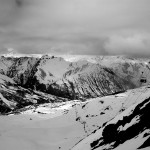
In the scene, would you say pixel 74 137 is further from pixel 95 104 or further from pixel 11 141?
pixel 95 104

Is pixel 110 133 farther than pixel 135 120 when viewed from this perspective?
Yes

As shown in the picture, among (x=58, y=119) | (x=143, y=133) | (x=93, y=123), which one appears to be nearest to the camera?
(x=143, y=133)

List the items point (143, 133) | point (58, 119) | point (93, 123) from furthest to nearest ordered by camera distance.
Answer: point (58, 119) < point (93, 123) < point (143, 133)

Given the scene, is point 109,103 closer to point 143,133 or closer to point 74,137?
point 74,137

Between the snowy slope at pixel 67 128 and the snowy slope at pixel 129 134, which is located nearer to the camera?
the snowy slope at pixel 129 134

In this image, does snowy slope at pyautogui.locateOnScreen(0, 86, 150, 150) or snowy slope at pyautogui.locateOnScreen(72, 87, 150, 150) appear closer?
snowy slope at pyautogui.locateOnScreen(72, 87, 150, 150)

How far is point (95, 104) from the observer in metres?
175

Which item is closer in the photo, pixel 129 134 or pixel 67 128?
pixel 129 134

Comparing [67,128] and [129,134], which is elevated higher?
[67,128]

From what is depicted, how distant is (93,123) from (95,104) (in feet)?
103

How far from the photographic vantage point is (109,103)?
169375mm

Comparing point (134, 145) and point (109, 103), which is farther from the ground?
point (109, 103)

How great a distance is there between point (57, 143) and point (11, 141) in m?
Answer: 19.7

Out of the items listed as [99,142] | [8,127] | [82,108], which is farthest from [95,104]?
[99,142]
